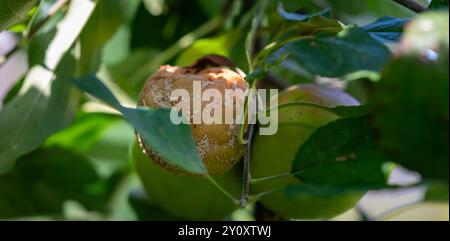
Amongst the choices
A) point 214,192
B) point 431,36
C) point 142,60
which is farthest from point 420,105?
point 142,60

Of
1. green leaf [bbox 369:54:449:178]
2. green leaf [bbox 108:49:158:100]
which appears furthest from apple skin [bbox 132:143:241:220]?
green leaf [bbox 369:54:449:178]

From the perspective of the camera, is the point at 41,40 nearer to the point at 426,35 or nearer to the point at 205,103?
the point at 205,103

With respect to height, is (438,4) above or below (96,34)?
below

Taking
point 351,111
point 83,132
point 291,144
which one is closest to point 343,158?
point 351,111

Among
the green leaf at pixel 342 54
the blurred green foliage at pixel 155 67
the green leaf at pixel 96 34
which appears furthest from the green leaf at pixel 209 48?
the green leaf at pixel 342 54

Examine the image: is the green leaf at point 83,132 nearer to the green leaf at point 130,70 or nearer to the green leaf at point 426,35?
the green leaf at point 130,70

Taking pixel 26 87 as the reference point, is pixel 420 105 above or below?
below

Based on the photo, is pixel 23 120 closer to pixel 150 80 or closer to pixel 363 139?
pixel 150 80
